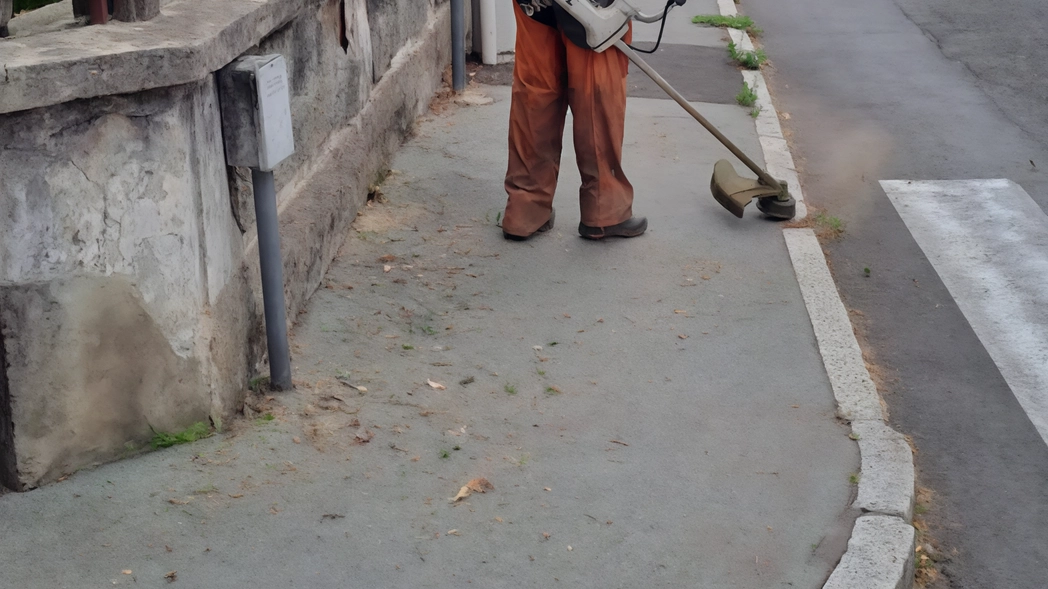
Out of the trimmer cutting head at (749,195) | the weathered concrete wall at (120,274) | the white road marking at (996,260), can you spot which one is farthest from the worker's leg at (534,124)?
the white road marking at (996,260)

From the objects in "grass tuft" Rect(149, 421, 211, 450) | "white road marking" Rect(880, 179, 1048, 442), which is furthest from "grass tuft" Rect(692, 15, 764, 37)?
"grass tuft" Rect(149, 421, 211, 450)

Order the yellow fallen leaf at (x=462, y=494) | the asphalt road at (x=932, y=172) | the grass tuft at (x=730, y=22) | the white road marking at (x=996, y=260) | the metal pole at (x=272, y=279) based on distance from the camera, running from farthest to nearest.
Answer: the grass tuft at (x=730, y=22) < the white road marking at (x=996, y=260) < the asphalt road at (x=932, y=172) < the metal pole at (x=272, y=279) < the yellow fallen leaf at (x=462, y=494)

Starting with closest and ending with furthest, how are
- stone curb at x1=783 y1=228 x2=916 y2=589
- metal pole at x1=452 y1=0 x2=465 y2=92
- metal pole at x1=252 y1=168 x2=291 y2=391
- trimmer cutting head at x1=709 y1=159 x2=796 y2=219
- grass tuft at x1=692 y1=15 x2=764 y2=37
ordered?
stone curb at x1=783 y1=228 x2=916 y2=589
metal pole at x1=252 y1=168 x2=291 y2=391
trimmer cutting head at x1=709 y1=159 x2=796 y2=219
metal pole at x1=452 y1=0 x2=465 y2=92
grass tuft at x1=692 y1=15 x2=764 y2=37

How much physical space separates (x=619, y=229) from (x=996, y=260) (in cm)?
195

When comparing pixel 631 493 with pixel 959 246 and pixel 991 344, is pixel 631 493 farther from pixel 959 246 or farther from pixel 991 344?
pixel 959 246

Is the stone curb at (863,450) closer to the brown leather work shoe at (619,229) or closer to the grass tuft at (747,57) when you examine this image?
the brown leather work shoe at (619,229)

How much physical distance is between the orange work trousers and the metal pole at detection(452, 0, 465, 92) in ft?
7.98

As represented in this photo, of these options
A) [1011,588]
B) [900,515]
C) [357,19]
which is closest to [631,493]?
[900,515]

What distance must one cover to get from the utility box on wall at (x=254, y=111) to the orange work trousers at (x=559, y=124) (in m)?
1.77

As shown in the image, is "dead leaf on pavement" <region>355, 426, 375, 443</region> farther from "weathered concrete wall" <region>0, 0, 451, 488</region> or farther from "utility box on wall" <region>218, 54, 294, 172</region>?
"utility box on wall" <region>218, 54, 294, 172</region>

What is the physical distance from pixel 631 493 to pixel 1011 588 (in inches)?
46.0

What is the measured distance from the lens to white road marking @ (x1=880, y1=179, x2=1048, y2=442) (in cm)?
454

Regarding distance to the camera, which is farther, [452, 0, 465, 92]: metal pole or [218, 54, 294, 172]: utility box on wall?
[452, 0, 465, 92]: metal pole

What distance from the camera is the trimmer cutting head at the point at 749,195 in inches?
218
